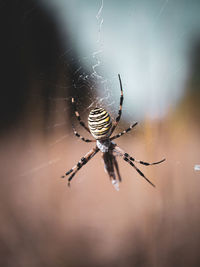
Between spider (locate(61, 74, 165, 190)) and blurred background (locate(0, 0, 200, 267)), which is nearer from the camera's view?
spider (locate(61, 74, 165, 190))

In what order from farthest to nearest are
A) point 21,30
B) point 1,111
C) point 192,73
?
point 1,111, point 192,73, point 21,30

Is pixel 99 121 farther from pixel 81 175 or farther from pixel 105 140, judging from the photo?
pixel 81 175

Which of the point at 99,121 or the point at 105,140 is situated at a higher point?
the point at 99,121

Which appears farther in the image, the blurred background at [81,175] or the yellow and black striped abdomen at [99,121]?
the blurred background at [81,175]

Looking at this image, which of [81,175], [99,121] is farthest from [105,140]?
[81,175]

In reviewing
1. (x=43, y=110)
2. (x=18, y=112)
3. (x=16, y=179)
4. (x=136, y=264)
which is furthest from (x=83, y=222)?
(x=18, y=112)

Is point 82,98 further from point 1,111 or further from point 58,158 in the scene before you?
point 1,111

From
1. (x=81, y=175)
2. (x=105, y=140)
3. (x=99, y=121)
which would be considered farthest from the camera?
(x=81, y=175)

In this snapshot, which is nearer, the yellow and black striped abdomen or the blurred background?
the yellow and black striped abdomen
